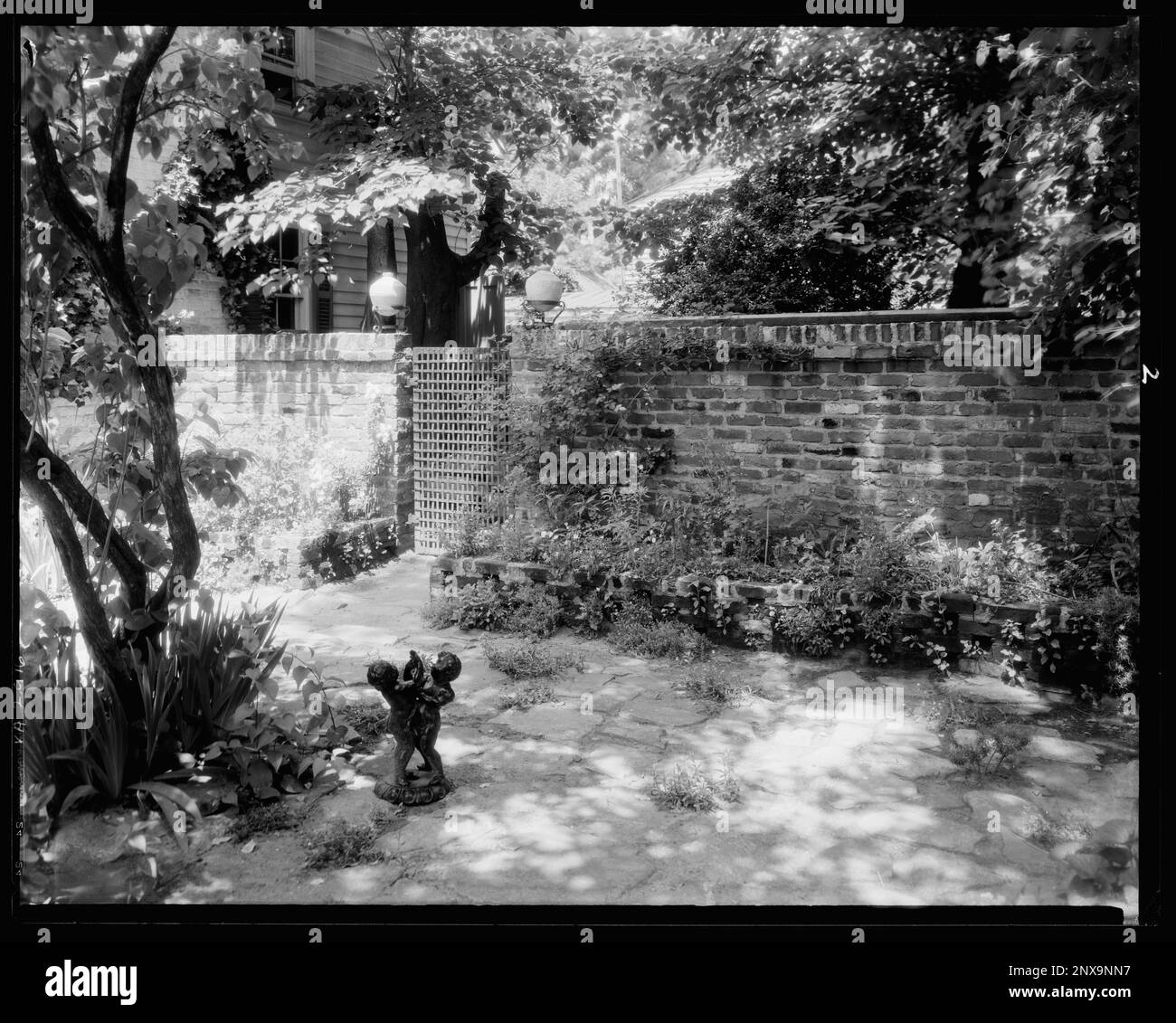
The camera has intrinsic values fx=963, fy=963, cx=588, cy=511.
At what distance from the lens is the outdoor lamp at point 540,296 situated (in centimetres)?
847

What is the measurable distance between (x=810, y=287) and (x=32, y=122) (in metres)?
7.02

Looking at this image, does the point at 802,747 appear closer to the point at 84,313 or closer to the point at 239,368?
the point at 239,368

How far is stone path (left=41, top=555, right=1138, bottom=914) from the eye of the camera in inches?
123

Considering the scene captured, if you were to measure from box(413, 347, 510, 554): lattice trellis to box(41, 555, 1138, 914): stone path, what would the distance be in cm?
350

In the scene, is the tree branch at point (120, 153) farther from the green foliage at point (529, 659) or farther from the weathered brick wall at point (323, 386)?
the weathered brick wall at point (323, 386)

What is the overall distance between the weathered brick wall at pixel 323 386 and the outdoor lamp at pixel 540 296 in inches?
51.2

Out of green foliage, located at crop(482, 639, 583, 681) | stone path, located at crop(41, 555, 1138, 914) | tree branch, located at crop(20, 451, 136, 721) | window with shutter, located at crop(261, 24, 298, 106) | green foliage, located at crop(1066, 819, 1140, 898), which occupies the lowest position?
stone path, located at crop(41, 555, 1138, 914)

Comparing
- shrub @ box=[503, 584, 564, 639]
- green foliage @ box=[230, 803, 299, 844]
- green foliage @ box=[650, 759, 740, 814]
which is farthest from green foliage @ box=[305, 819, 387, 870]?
shrub @ box=[503, 584, 564, 639]

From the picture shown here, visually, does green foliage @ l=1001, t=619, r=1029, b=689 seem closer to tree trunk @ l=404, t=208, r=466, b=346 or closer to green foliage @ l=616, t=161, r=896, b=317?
green foliage @ l=616, t=161, r=896, b=317

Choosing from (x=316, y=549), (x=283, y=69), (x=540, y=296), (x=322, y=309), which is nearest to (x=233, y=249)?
(x=322, y=309)

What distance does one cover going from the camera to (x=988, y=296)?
6.73 m

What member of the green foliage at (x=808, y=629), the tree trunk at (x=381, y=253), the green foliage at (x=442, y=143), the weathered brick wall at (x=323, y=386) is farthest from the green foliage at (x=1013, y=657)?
the tree trunk at (x=381, y=253)

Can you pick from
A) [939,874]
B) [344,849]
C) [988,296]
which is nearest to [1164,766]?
[939,874]

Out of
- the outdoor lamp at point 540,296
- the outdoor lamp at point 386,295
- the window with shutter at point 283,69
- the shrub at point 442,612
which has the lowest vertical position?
the shrub at point 442,612
